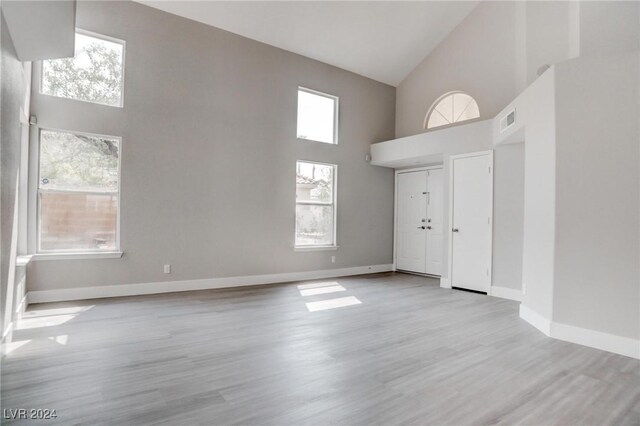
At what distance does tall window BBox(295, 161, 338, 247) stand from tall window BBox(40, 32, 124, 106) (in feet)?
10.0

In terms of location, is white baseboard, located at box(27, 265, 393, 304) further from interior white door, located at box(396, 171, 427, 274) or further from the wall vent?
the wall vent

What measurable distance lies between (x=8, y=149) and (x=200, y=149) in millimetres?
Result: 2732

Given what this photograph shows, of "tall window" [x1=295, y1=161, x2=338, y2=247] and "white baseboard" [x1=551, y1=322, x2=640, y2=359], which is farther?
"tall window" [x1=295, y1=161, x2=338, y2=247]

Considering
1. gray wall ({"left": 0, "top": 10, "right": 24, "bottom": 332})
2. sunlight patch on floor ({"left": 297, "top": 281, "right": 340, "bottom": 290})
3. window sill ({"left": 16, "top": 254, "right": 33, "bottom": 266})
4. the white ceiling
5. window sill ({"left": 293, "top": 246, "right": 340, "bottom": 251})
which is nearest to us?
gray wall ({"left": 0, "top": 10, "right": 24, "bottom": 332})

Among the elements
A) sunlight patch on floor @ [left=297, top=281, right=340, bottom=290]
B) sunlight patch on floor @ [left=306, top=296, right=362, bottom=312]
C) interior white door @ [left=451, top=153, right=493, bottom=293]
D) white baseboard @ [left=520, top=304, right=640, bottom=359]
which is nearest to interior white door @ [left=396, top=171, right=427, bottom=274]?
interior white door @ [left=451, top=153, right=493, bottom=293]

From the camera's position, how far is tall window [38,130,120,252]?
4.52m

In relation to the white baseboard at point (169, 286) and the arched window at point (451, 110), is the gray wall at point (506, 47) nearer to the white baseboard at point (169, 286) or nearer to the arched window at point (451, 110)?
the arched window at point (451, 110)

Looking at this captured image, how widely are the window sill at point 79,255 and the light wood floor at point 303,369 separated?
585 mm

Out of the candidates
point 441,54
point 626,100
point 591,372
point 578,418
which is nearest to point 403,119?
point 441,54

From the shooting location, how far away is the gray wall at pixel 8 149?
2.65 meters

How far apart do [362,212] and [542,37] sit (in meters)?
4.11

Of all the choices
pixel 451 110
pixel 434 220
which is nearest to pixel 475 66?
pixel 451 110

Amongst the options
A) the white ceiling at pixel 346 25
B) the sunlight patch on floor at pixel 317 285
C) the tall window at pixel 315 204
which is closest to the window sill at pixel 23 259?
the sunlight patch on floor at pixel 317 285

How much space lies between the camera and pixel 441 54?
711 centimetres
